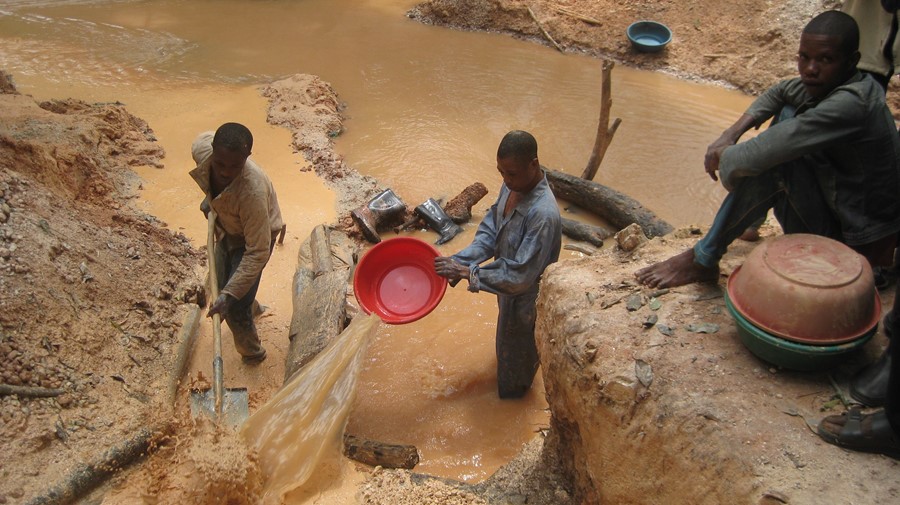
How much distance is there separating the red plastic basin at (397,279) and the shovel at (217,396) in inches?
36.7

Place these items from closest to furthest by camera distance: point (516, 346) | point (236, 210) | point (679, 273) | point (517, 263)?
point (679, 273)
point (517, 263)
point (236, 210)
point (516, 346)

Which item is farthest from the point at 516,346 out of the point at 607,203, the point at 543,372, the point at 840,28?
the point at 607,203

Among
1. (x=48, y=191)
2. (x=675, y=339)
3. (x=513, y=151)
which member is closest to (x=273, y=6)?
(x=48, y=191)

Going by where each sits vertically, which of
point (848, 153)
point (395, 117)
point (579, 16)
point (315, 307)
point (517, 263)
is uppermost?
point (579, 16)

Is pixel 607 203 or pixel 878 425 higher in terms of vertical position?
pixel 878 425

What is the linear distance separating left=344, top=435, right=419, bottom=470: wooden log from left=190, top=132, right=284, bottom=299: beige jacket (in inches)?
49.8

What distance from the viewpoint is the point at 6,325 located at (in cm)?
387

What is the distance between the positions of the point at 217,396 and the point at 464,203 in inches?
147

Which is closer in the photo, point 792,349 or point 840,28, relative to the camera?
point 792,349

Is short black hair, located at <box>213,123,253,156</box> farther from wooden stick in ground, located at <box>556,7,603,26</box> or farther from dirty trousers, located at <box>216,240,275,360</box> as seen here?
wooden stick in ground, located at <box>556,7,603,26</box>

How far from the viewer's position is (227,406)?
3902 millimetres

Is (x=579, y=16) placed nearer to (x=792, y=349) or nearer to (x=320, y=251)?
(x=320, y=251)

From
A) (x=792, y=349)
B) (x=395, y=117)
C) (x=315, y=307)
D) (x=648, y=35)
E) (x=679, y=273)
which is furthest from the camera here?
(x=648, y=35)

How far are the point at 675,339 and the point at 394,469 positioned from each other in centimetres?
197
